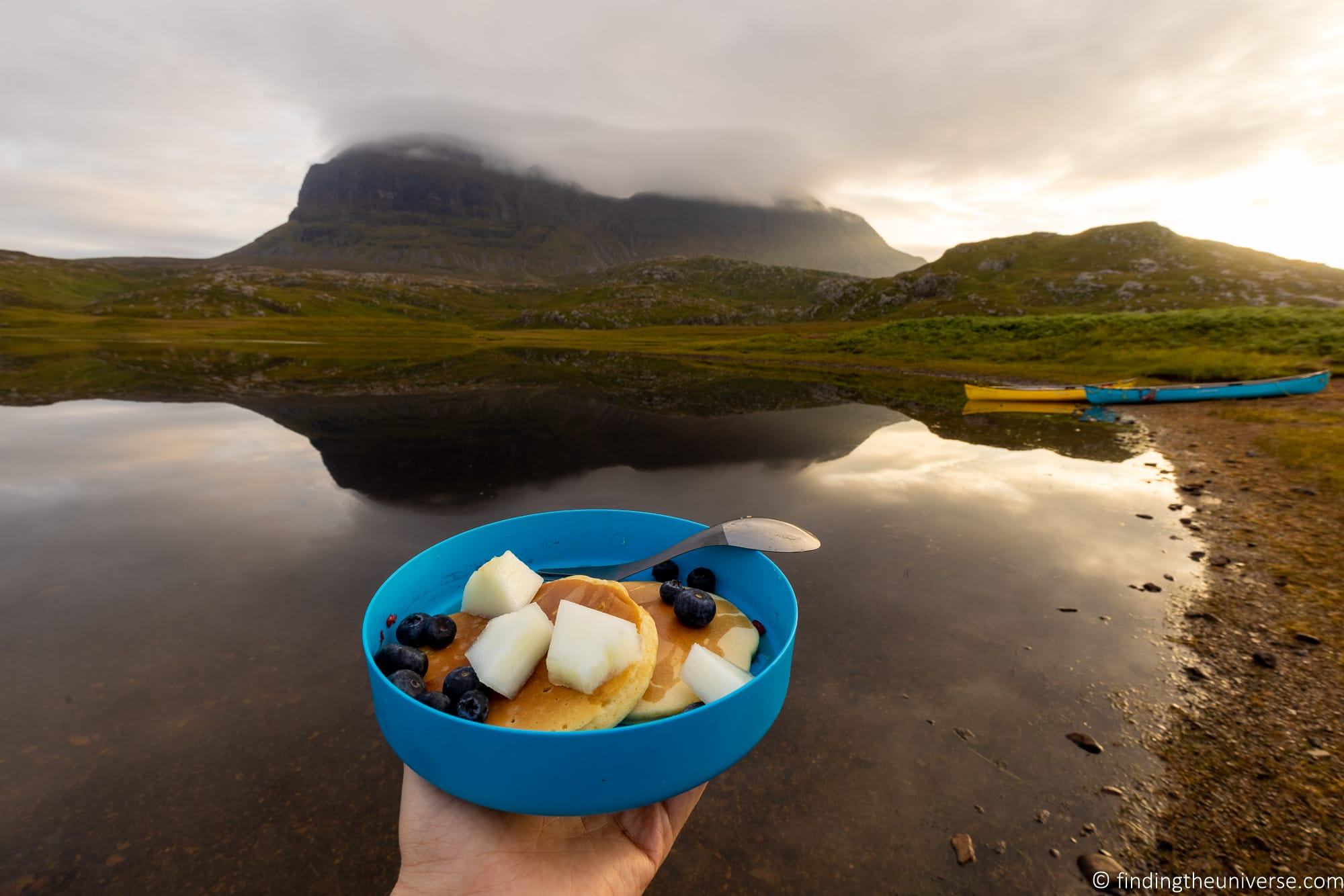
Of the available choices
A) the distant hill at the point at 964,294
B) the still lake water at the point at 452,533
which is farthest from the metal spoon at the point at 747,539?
the distant hill at the point at 964,294

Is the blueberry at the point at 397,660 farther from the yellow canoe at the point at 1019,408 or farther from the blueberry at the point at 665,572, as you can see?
the yellow canoe at the point at 1019,408

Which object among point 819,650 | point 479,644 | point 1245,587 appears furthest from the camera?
point 1245,587

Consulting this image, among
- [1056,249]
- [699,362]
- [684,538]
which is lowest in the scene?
[699,362]

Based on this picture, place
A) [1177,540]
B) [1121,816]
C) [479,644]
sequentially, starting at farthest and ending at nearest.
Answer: [1177,540], [1121,816], [479,644]

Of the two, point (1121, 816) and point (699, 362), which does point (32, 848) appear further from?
point (699, 362)

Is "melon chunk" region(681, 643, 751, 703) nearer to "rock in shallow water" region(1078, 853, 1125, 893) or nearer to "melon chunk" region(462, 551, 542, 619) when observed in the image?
"melon chunk" region(462, 551, 542, 619)

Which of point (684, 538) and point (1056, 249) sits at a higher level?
point (1056, 249)

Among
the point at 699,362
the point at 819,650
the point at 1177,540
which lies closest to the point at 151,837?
the point at 819,650
